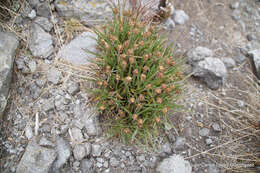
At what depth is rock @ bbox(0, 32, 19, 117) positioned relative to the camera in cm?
184

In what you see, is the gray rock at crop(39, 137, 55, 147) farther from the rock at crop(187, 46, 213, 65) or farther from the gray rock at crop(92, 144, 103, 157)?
the rock at crop(187, 46, 213, 65)

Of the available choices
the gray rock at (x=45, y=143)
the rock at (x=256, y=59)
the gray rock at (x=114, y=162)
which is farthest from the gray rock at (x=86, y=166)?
the rock at (x=256, y=59)

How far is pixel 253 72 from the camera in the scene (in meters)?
3.03

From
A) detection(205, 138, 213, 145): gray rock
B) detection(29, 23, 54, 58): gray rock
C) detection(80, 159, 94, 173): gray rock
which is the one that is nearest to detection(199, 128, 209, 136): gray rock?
detection(205, 138, 213, 145): gray rock

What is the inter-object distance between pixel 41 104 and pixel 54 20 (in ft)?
3.54

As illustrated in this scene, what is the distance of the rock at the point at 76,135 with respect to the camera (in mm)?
1914

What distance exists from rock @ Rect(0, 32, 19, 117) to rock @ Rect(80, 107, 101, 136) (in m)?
0.74

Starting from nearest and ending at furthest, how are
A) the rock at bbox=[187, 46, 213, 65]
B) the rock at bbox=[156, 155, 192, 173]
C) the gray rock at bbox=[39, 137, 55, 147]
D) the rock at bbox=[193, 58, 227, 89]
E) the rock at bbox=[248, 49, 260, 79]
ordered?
the gray rock at bbox=[39, 137, 55, 147]
the rock at bbox=[156, 155, 192, 173]
the rock at bbox=[193, 58, 227, 89]
the rock at bbox=[187, 46, 213, 65]
the rock at bbox=[248, 49, 260, 79]

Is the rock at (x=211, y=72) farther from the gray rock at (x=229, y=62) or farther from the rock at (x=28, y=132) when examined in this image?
the rock at (x=28, y=132)

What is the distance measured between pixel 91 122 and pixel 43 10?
4.84 feet

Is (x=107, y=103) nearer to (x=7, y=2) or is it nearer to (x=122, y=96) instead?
(x=122, y=96)

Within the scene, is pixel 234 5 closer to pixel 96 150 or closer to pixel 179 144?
pixel 179 144

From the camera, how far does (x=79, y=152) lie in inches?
72.8

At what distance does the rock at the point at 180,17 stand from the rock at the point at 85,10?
111 centimetres
